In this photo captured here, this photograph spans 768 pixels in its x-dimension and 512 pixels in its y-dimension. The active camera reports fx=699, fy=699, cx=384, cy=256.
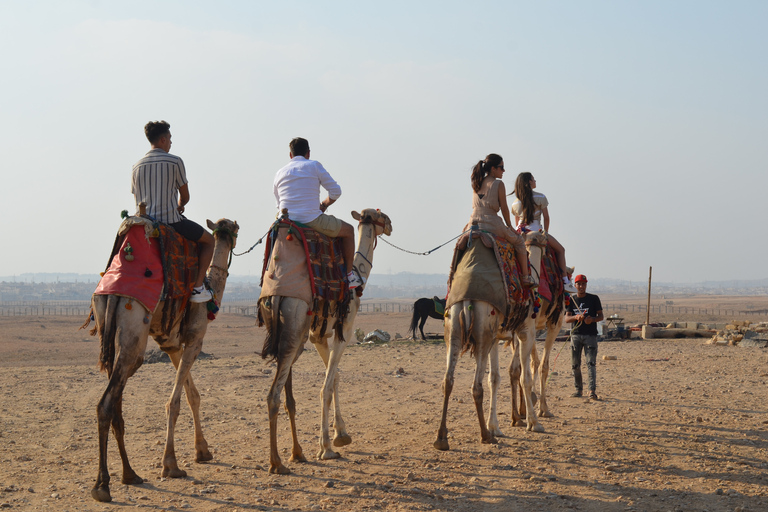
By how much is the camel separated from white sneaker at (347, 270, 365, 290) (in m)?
0.13

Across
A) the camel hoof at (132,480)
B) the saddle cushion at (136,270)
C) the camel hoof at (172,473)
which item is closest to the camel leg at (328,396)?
the camel hoof at (172,473)

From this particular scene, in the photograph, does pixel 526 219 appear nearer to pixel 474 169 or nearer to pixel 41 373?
pixel 474 169

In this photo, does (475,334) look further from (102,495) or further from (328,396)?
(102,495)

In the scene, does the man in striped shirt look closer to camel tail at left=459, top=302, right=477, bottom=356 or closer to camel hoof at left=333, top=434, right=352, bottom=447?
camel hoof at left=333, top=434, right=352, bottom=447

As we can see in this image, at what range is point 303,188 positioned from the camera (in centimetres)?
836

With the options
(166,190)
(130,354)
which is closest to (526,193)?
(166,190)

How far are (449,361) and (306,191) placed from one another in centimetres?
282

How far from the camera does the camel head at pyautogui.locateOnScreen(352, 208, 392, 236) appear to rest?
32.5 ft

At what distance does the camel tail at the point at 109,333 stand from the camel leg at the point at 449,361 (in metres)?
3.86

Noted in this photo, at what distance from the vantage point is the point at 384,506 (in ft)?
21.5

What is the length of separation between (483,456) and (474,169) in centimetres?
395

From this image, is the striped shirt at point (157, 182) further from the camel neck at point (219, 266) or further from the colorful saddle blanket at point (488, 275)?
the colorful saddle blanket at point (488, 275)

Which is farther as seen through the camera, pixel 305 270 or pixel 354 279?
pixel 354 279

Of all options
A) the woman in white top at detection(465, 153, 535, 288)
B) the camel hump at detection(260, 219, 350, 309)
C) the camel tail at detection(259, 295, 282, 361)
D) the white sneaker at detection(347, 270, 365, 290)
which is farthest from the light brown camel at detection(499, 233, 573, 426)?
the camel tail at detection(259, 295, 282, 361)
